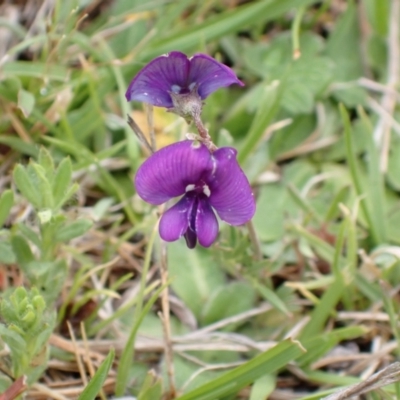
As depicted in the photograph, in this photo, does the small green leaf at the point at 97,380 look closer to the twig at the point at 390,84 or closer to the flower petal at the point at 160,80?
the flower petal at the point at 160,80

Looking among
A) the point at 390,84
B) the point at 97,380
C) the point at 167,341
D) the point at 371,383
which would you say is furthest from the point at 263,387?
the point at 390,84

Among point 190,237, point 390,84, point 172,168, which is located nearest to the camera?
point 172,168

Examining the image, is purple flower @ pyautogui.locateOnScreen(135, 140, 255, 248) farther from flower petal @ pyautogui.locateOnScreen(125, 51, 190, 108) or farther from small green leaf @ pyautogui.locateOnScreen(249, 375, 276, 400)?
small green leaf @ pyautogui.locateOnScreen(249, 375, 276, 400)

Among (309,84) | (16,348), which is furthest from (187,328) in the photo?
(309,84)

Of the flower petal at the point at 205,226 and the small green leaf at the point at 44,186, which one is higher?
the small green leaf at the point at 44,186

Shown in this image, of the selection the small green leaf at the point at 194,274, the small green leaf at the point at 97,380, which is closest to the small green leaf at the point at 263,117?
the small green leaf at the point at 194,274

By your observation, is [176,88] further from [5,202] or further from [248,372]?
[248,372]

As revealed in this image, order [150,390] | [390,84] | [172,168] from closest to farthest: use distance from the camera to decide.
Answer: [172,168] → [150,390] → [390,84]
